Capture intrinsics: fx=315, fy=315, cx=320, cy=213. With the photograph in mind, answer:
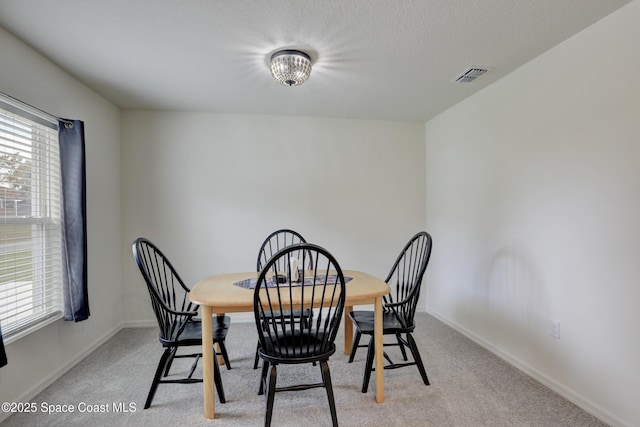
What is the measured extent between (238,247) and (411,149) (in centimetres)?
241

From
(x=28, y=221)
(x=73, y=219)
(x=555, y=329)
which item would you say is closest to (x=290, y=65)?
(x=73, y=219)

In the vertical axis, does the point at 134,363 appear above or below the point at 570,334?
below

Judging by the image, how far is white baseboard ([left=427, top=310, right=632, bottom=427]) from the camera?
1834 mm

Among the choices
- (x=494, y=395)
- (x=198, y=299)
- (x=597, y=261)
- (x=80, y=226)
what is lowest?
(x=494, y=395)

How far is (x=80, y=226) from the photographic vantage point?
2.43m

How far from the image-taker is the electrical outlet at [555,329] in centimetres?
217

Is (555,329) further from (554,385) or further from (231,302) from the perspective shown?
(231,302)

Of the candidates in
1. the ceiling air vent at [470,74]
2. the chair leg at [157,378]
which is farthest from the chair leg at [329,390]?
the ceiling air vent at [470,74]

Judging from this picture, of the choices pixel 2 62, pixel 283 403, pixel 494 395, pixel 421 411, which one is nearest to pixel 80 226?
pixel 2 62

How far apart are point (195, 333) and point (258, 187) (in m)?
1.92

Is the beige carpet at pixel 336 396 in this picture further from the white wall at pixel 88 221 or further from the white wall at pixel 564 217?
the white wall at pixel 564 217

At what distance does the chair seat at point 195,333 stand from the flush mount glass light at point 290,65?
182cm

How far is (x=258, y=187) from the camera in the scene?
364 cm

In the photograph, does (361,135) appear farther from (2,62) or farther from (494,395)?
(2,62)
